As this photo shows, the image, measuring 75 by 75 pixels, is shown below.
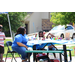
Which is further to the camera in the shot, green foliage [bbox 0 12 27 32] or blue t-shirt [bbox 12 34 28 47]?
green foliage [bbox 0 12 27 32]

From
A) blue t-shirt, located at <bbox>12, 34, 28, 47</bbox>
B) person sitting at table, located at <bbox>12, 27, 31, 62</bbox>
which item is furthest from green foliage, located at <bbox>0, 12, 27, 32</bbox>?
person sitting at table, located at <bbox>12, 27, 31, 62</bbox>

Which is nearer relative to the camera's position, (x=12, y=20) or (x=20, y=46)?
(x=20, y=46)

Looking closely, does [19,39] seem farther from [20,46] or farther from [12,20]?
[12,20]

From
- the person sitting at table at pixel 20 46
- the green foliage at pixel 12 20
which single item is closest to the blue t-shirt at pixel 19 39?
the person sitting at table at pixel 20 46

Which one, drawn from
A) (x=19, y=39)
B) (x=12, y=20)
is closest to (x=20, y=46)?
(x=19, y=39)

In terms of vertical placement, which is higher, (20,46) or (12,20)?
(12,20)

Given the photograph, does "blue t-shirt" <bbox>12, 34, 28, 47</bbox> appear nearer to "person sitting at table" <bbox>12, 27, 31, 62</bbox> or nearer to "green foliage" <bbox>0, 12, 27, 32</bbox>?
"person sitting at table" <bbox>12, 27, 31, 62</bbox>

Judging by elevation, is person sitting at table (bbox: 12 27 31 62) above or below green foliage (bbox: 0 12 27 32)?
below

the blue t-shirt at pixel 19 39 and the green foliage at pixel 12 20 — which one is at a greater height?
the green foliage at pixel 12 20

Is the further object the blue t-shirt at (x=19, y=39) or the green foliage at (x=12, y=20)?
the green foliage at (x=12, y=20)

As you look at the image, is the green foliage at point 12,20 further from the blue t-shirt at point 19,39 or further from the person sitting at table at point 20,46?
the person sitting at table at point 20,46

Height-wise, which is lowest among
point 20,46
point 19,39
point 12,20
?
point 20,46
